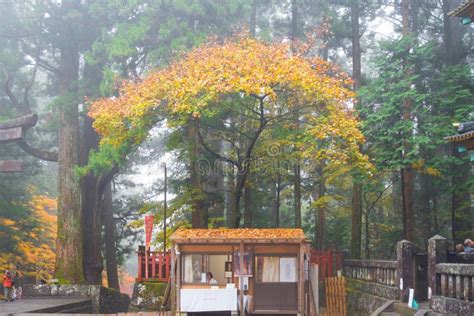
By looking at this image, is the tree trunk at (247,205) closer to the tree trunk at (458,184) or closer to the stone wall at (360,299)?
the stone wall at (360,299)

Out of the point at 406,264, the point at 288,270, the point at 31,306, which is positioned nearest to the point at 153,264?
the point at 31,306

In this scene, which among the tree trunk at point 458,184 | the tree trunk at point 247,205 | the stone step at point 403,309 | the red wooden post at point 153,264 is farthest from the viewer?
the tree trunk at point 247,205

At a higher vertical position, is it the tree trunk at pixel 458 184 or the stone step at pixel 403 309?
the tree trunk at pixel 458 184

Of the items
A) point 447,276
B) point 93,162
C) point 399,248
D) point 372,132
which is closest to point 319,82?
point 372,132

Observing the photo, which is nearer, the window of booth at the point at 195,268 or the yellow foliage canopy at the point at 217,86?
the window of booth at the point at 195,268

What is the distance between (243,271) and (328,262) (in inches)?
273

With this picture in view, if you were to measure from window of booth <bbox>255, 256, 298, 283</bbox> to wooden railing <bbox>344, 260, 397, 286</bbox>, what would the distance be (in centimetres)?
262

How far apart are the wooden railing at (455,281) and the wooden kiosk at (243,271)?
4.23 metres

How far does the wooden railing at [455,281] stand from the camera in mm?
11219

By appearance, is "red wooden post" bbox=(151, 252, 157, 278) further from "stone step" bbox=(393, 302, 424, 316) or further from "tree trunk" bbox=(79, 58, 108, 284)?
"stone step" bbox=(393, 302, 424, 316)

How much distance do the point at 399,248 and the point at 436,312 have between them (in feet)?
9.90

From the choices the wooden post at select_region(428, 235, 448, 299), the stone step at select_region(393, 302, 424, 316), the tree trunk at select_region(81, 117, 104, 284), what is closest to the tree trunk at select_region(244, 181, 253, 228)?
the tree trunk at select_region(81, 117, 104, 284)

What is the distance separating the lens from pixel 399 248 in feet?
48.4

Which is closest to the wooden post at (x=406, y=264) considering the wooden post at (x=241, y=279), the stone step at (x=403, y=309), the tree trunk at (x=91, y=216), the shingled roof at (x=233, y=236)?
the stone step at (x=403, y=309)
